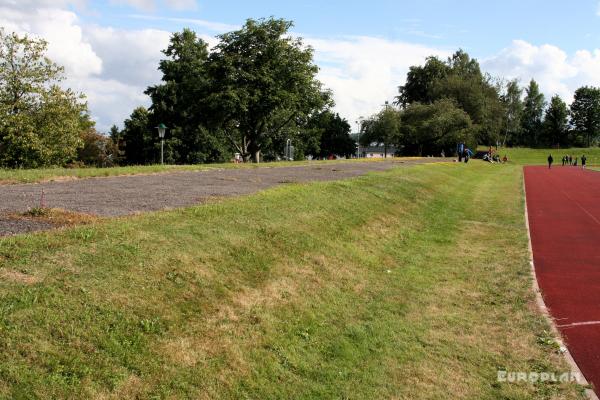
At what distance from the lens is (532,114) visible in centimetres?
12088

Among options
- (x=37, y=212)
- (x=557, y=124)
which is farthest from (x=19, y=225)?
(x=557, y=124)

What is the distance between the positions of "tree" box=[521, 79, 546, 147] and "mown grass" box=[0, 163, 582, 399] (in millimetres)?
119259

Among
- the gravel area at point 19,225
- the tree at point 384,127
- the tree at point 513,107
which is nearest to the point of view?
the gravel area at point 19,225

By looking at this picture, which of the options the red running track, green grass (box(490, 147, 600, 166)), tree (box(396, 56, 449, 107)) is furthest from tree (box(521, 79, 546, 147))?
the red running track

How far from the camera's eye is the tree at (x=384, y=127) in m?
75.1

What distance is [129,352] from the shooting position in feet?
15.7

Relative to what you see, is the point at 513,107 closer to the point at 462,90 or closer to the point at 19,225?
the point at 462,90

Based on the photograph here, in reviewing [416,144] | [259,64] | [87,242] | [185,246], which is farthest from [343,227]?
[416,144]

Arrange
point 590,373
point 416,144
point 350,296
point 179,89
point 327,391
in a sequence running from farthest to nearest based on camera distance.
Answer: point 416,144
point 179,89
point 350,296
point 590,373
point 327,391

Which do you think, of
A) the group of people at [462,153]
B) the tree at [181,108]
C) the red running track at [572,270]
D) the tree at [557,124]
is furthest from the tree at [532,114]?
the red running track at [572,270]

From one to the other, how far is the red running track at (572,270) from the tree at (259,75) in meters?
25.5

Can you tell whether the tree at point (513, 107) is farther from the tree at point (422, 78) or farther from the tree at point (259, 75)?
the tree at point (259, 75)

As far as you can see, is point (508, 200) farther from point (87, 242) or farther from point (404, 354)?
point (87, 242)

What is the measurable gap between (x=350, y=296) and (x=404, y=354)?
187 centimetres
